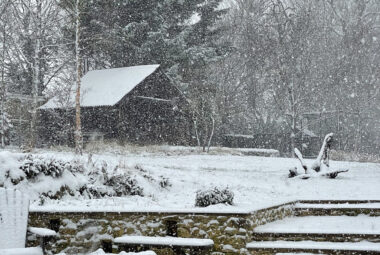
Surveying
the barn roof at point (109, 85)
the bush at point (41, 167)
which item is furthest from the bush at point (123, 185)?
the barn roof at point (109, 85)

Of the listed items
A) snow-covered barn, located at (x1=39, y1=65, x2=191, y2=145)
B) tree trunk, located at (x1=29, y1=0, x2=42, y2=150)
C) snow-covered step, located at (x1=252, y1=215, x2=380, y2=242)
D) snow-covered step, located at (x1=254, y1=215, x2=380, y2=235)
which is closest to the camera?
snow-covered step, located at (x1=252, y1=215, x2=380, y2=242)

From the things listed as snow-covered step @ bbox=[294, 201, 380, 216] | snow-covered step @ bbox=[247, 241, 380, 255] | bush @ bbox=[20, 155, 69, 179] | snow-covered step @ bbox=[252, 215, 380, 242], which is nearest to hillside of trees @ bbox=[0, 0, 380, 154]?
bush @ bbox=[20, 155, 69, 179]

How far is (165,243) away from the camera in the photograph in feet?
24.4

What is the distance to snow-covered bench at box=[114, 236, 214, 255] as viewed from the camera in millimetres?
7133

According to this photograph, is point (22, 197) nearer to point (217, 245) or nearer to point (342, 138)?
point (217, 245)

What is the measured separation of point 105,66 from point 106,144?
50.5 ft

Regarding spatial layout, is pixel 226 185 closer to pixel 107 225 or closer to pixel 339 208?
pixel 339 208

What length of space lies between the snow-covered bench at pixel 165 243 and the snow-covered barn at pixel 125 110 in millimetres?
19402

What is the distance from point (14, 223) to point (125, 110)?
22629 mm

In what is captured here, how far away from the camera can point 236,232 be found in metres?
8.02

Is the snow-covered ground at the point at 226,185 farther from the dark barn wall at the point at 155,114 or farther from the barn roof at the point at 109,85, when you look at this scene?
the dark barn wall at the point at 155,114

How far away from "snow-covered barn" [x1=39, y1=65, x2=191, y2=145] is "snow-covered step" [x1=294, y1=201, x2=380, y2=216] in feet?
59.3

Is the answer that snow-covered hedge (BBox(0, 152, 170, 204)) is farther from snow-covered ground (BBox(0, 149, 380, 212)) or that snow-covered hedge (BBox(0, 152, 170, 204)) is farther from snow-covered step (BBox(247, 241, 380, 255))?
snow-covered step (BBox(247, 241, 380, 255))

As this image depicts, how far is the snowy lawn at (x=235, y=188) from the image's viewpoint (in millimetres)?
9484
